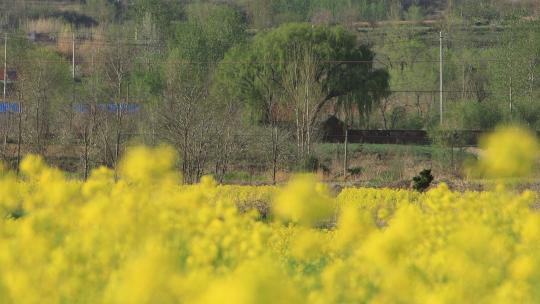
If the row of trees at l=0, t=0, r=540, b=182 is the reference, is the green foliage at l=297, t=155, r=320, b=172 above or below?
below

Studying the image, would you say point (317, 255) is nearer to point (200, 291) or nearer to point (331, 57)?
point (200, 291)

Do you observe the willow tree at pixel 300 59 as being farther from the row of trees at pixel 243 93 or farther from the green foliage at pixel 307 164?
the green foliage at pixel 307 164

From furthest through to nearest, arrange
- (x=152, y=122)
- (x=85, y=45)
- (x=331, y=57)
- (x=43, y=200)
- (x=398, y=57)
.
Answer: (x=85, y=45) < (x=398, y=57) < (x=331, y=57) < (x=152, y=122) < (x=43, y=200)

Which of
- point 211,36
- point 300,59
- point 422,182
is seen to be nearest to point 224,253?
point 422,182

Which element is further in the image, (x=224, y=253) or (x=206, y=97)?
(x=206, y=97)

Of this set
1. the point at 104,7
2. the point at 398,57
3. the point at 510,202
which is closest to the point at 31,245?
the point at 510,202

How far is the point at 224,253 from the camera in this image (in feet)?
19.5

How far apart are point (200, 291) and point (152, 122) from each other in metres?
23.2

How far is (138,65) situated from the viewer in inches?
2180

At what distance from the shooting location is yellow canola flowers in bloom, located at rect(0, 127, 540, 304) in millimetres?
4742

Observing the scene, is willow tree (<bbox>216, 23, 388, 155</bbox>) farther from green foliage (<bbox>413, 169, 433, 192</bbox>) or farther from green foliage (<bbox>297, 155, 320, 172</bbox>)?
green foliage (<bbox>413, 169, 433, 192</bbox>)

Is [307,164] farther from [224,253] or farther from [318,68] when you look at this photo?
[224,253]

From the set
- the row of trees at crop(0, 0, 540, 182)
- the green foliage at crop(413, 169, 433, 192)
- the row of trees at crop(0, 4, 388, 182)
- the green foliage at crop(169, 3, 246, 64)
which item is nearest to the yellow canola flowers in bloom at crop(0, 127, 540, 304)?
the green foliage at crop(413, 169, 433, 192)

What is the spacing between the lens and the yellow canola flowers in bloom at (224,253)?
4742 millimetres
